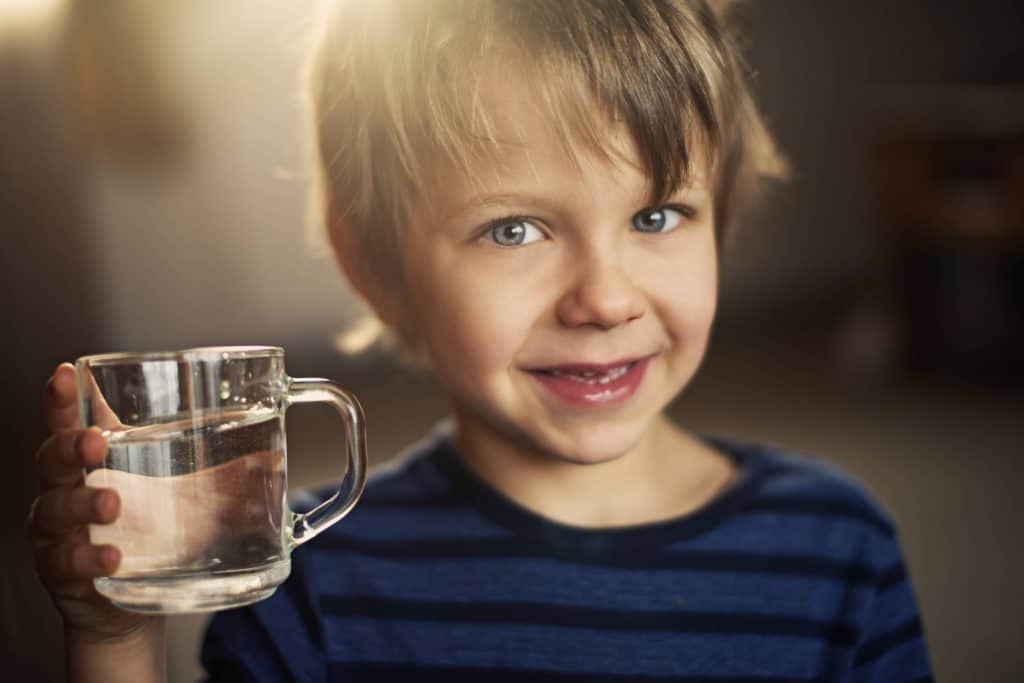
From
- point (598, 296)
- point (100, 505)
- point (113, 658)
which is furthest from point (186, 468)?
point (598, 296)

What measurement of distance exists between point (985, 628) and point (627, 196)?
96 centimetres

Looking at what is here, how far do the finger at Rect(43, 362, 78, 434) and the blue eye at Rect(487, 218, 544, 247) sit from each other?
0.27m

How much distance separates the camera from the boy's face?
2.19ft

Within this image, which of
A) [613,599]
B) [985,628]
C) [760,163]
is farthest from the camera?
[985,628]

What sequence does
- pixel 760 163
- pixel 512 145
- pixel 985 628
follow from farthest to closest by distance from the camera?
1. pixel 985 628
2. pixel 760 163
3. pixel 512 145

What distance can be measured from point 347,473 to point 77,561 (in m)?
0.14

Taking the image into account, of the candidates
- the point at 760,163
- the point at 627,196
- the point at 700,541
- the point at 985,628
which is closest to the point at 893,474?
the point at 985,628

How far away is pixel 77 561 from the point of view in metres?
0.52

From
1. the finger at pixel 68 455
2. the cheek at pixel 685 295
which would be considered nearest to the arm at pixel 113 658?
the finger at pixel 68 455

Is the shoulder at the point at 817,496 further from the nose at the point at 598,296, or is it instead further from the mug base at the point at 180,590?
the mug base at the point at 180,590

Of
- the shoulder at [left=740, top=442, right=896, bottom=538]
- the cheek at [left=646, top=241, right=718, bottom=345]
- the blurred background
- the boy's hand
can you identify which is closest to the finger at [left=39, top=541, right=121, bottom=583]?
the boy's hand

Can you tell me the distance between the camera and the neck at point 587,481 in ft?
2.65

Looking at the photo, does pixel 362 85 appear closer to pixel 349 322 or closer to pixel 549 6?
pixel 549 6

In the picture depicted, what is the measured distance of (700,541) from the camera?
0.80 metres
